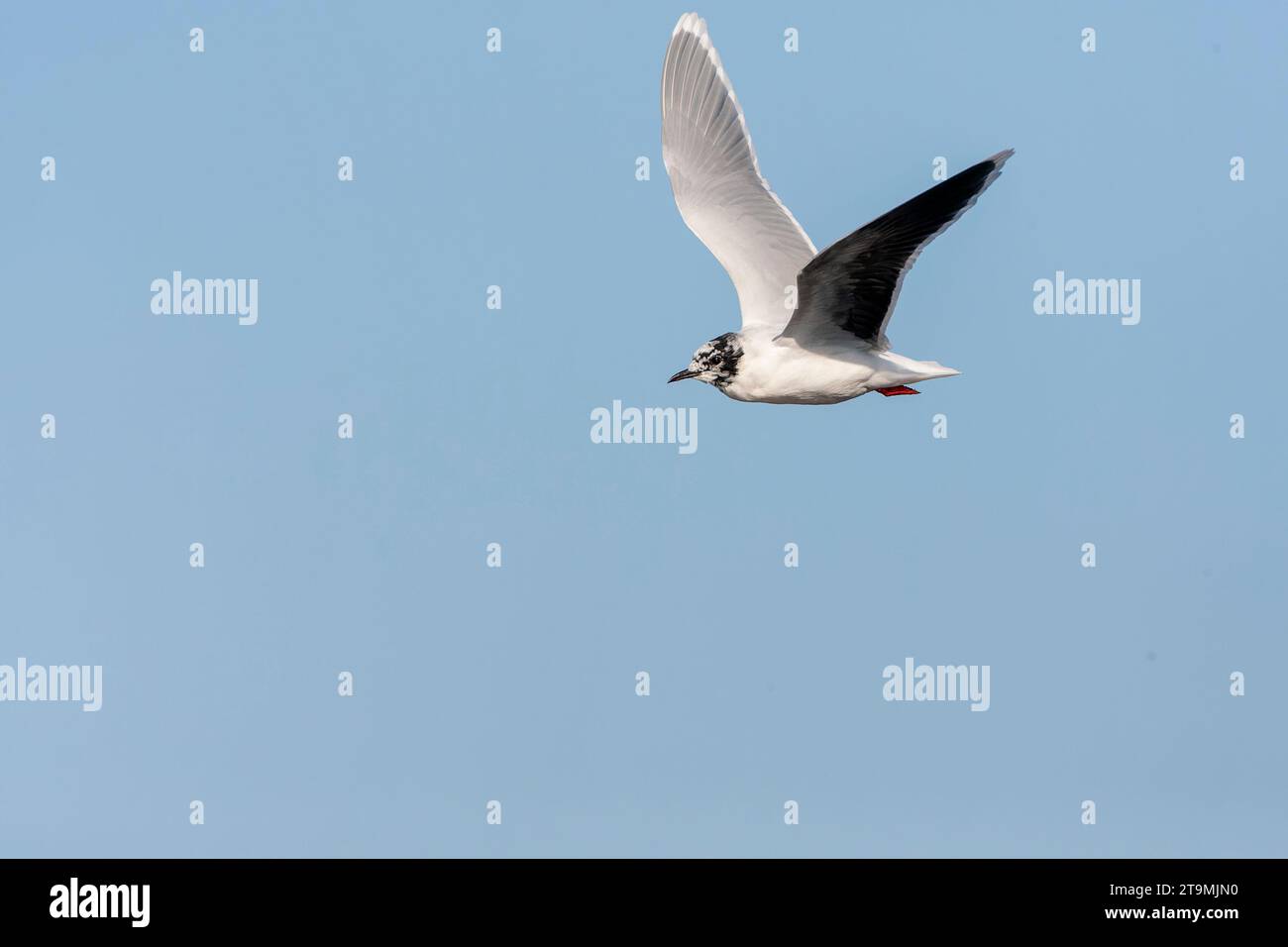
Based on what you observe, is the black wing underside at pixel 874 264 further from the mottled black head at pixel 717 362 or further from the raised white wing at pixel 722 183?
the raised white wing at pixel 722 183

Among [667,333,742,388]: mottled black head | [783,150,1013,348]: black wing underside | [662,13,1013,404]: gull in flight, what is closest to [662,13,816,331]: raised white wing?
[662,13,1013,404]: gull in flight

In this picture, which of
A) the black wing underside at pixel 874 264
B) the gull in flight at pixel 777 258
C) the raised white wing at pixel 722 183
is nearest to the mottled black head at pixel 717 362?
the gull in flight at pixel 777 258

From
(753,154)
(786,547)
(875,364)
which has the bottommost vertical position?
(786,547)

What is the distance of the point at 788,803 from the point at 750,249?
5.56m

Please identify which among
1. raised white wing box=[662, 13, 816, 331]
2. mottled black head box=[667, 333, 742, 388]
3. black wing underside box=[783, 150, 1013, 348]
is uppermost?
raised white wing box=[662, 13, 816, 331]

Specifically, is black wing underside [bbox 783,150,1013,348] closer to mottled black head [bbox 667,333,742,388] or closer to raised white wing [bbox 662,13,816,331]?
mottled black head [bbox 667,333,742,388]

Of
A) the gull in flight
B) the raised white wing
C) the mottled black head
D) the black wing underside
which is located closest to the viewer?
the black wing underside

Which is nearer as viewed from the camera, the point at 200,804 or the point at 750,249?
the point at 750,249

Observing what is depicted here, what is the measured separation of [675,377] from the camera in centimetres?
1132

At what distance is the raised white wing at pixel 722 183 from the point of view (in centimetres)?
1231

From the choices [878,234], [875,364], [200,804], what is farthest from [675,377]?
[200,804]

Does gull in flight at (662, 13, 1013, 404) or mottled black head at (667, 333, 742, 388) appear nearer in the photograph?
gull in flight at (662, 13, 1013, 404)

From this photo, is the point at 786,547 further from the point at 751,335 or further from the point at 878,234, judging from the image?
the point at 878,234

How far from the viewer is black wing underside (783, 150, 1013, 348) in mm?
9195
